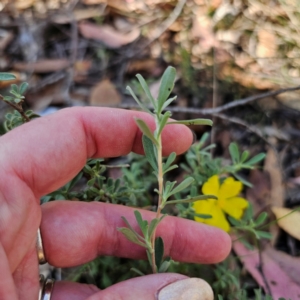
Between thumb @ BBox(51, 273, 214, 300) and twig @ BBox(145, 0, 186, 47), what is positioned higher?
twig @ BBox(145, 0, 186, 47)

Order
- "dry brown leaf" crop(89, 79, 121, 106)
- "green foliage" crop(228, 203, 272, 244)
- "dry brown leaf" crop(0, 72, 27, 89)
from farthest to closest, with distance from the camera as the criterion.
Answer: "dry brown leaf" crop(0, 72, 27, 89) → "dry brown leaf" crop(89, 79, 121, 106) → "green foliage" crop(228, 203, 272, 244)

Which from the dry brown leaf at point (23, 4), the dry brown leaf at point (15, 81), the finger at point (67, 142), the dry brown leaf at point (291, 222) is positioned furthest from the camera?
the dry brown leaf at point (23, 4)

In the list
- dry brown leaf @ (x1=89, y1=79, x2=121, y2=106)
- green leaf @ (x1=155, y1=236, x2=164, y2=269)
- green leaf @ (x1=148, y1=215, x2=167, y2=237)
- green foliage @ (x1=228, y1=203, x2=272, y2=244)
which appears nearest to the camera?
green leaf @ (x1=148, y1=215, x2=167, y2=237)

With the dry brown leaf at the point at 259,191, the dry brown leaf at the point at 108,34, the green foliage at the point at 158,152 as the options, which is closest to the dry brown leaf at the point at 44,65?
the dry brown leaf at the point at 108,34

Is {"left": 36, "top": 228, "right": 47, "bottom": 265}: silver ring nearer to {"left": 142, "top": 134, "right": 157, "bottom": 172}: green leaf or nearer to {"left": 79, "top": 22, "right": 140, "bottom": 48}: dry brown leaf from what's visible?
{"left": 142, "top": 134, "right": 157, "bottom": 172}: green leaf

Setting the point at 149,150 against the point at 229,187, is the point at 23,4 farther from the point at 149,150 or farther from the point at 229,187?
the point at 149,150

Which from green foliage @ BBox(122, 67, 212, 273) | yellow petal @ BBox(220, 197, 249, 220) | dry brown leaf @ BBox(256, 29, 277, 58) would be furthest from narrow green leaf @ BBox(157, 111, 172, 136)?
dry brown leaf @ BBox(256, 29, 277, 58)

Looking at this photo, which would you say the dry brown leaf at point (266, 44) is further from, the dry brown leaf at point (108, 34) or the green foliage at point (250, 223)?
the green foliage at point (250, 223)

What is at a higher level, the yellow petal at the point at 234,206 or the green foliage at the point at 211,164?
the green foliage at the point at 211,164
